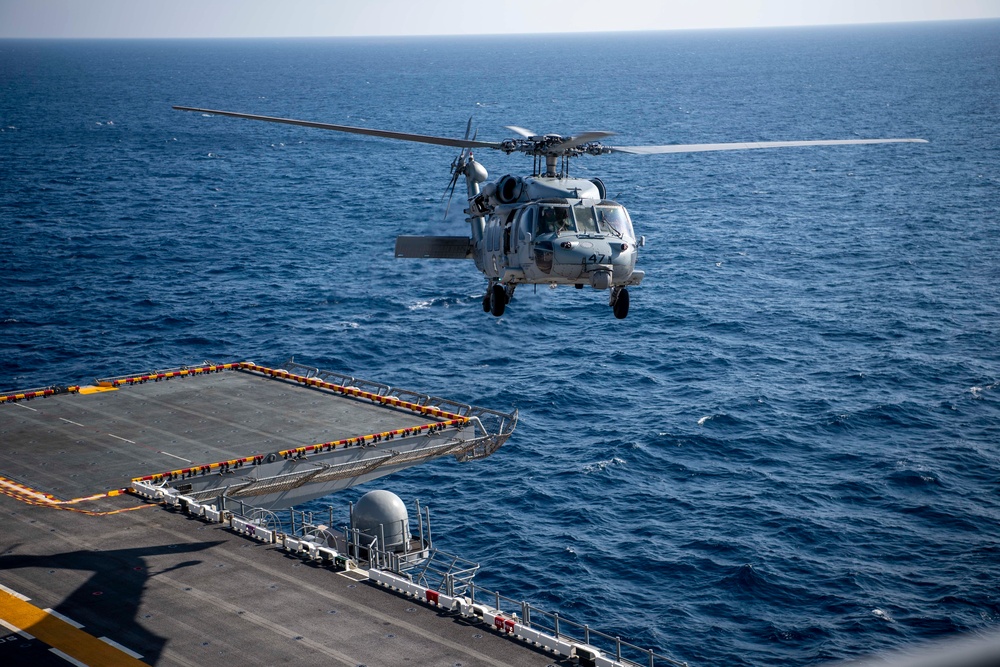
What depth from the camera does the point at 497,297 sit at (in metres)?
37.7

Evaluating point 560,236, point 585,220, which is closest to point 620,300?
point 585,220

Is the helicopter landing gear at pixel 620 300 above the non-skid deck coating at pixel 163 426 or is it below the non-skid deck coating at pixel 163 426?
above

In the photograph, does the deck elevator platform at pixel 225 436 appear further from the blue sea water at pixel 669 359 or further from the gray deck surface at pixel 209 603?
the blue sea water at pixel 669 359

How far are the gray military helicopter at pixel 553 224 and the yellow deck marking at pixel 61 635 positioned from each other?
15922 mm

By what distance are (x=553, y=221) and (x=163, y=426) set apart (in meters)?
29.0

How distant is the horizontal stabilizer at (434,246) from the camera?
130 feet

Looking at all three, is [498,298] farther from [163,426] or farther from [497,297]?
[163,426]

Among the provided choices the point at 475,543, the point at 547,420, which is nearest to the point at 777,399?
the point at 547,420

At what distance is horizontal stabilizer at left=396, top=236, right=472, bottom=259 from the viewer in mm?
39656

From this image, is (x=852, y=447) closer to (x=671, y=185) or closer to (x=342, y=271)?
(x=342, y=271)

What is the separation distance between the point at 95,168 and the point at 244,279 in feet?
247

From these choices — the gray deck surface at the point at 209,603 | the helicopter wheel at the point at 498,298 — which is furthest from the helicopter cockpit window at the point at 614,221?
the gray deck surface at the point at 209,603

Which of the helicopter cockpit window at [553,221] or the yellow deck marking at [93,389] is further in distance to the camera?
the yellow deck marking at [93,389]

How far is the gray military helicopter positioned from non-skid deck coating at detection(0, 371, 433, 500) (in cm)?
1881
